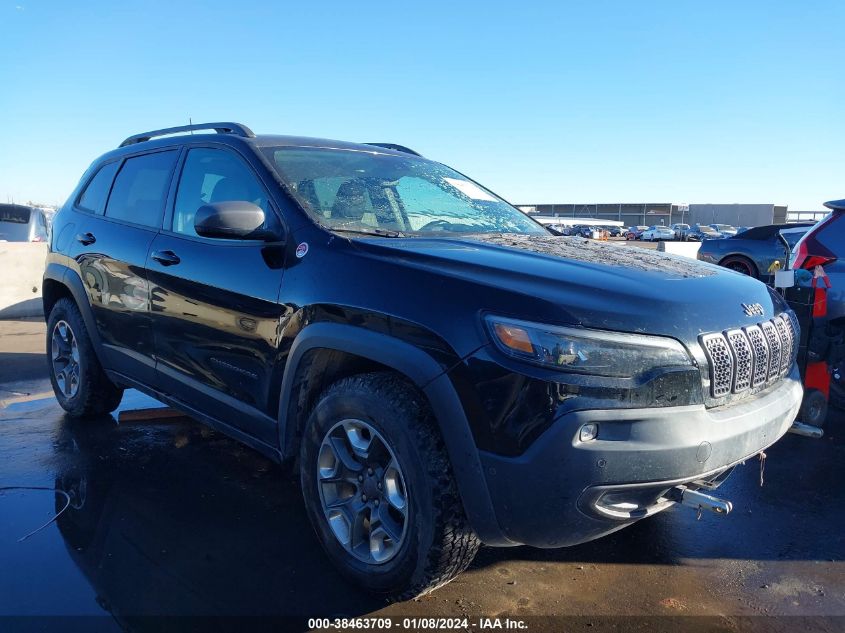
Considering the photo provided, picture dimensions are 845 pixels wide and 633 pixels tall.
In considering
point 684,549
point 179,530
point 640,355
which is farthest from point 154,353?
A: point 684,549

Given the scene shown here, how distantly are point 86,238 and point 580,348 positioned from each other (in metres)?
3.67

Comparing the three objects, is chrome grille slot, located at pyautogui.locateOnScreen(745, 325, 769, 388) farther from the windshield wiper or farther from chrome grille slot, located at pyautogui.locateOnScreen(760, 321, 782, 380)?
the windshield wiper

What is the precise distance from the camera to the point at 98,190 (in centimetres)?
454

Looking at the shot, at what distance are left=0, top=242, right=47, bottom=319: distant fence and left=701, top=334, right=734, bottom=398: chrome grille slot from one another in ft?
34.5

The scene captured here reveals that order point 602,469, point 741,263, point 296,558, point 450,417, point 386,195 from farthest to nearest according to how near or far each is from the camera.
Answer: point 741,263 → point 386,195 → point 296,558 → point 450,417 → point 602,469

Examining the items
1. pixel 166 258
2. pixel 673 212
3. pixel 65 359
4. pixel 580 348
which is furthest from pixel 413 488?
pixel 673 212

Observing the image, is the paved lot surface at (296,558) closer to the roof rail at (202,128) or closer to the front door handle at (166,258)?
the front door handle at (166,258)

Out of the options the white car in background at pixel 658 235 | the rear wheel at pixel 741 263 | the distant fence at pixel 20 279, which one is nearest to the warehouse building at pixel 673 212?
the white car in background at pixel 658 235

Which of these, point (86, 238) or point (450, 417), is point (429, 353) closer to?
point (450, 417)

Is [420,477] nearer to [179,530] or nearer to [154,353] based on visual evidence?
[179,530]

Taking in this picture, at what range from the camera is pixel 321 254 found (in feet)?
8.79

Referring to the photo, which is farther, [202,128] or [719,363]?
[202,128]

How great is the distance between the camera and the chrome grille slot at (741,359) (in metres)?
2.31

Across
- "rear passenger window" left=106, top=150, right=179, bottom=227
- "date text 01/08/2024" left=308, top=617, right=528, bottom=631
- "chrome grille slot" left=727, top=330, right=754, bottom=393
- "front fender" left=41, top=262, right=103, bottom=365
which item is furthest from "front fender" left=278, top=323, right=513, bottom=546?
"front fender" left=41, top=262, right=103, bottom=365
